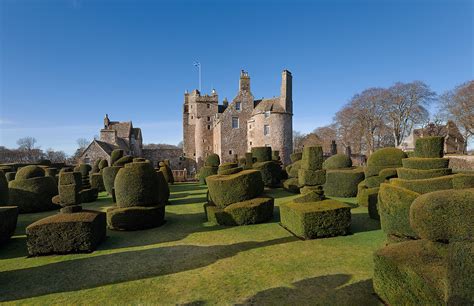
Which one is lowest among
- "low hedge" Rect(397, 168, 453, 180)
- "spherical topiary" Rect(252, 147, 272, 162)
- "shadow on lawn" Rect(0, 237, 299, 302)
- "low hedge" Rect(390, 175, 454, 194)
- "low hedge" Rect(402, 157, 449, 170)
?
"shadow on lawn" Rect(0, 237, 299, 302)

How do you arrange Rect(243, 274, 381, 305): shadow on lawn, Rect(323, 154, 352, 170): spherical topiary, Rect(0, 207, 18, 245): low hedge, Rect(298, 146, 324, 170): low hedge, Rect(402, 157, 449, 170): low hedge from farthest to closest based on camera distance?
1. Rect(323, 154, 352, 170): spherical topiary
2. Rect(298, 146, 324, 170): low hedge
3. Rect(402, 157, 449, 170): low hedge
4. Rect(0, 207, 18, 245): low hedge
5. Rect(243, 274, 381, 305): shadow on lawn

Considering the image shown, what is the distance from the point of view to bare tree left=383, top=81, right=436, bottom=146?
140ft

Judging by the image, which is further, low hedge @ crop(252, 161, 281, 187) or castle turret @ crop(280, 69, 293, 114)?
castle turret @ crop(280, 69, 293, 114)

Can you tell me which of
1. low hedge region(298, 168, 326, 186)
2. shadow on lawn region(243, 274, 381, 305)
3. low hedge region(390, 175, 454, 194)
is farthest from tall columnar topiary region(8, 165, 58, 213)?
low hedge region(390, 175, 454, 194)

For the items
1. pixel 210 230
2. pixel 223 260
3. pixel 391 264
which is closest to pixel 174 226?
pixel 210 230

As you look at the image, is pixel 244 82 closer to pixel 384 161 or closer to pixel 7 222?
pixel 384 161

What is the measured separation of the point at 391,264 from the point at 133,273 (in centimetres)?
571

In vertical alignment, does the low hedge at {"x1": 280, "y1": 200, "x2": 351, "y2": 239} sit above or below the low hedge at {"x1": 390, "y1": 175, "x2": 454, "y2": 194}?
below

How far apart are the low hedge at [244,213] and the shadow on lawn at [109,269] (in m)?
2.51

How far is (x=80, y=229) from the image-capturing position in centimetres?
836

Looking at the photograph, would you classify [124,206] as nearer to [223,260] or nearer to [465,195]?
[223,260]

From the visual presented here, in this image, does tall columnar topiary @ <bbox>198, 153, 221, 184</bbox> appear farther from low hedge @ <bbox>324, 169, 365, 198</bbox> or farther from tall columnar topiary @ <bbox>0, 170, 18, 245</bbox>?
tall columnar topiary @ <bbox>0, 170, 18, 245</bbox>

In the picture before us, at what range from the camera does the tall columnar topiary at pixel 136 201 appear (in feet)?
36.1

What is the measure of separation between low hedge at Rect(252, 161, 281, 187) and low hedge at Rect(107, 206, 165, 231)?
12098mm
